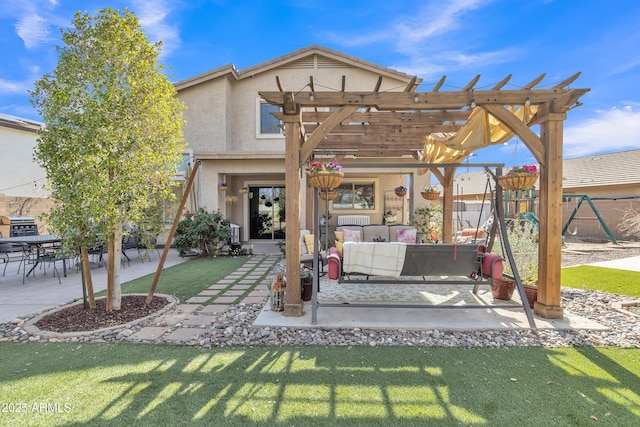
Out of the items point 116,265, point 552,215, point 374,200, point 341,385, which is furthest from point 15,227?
point 552,215

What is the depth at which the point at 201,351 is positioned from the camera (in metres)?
3.32

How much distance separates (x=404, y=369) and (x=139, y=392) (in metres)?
2.38

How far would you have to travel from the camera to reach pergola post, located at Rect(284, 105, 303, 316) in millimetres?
4285

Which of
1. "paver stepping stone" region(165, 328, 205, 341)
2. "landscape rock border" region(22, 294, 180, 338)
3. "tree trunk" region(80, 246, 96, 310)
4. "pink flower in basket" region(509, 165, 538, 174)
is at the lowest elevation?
"paver stepping stone" region(165, 328, 205, 341)

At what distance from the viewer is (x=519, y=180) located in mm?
4371

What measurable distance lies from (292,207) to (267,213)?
867cm

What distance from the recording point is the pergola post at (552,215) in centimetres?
413

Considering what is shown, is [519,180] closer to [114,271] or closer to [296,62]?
[114,271]

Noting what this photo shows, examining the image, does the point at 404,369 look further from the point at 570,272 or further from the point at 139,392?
the point at 570,272

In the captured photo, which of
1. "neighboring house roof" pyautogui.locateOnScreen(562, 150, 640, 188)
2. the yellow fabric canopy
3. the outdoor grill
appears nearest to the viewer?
the yellow fabric canopy

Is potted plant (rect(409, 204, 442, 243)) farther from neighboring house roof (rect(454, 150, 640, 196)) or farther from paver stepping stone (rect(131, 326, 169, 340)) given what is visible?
paver stepping stone (rect(131, 326, 169, 340))

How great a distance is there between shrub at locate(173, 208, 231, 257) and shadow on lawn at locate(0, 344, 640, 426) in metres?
5.84

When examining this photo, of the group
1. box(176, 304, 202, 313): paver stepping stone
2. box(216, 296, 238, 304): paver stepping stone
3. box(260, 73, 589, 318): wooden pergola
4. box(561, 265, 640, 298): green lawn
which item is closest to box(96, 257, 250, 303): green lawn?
box(176, 304, 202, 313): paver stepping stone

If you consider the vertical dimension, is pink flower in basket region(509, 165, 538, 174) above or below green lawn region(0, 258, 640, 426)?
above
